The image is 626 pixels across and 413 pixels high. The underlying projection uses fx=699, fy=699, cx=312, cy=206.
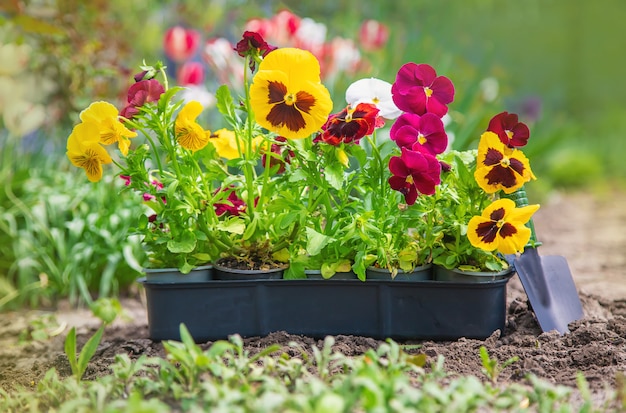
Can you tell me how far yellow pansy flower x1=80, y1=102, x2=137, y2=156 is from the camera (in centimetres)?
154

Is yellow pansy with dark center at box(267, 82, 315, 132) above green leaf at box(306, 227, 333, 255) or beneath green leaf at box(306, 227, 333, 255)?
above

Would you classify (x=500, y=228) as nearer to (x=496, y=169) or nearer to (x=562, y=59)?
(x=496, y=169)

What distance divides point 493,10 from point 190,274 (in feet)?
21.3

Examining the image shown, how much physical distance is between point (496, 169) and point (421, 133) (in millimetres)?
187

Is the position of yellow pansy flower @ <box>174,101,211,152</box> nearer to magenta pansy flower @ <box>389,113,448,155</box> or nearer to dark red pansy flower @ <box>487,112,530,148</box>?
magenta pansy flower @ <box>389,113,448,155</box>

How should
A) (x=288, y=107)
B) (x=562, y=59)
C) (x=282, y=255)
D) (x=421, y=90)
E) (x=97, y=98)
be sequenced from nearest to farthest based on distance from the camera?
(x=288, y=107)
(x=421, y=90)
(x=282, y=255)
(x=97, y=98)
(x=562, y=59)

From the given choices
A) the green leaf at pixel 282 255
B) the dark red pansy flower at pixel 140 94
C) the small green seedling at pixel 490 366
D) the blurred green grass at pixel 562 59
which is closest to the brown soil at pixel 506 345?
the small green seedling at pixel 490 366

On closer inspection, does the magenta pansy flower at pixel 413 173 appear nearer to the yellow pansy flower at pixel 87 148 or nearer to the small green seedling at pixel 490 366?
the small green seedling at pixel 490 366

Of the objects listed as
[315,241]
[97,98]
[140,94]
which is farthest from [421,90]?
[97,98]

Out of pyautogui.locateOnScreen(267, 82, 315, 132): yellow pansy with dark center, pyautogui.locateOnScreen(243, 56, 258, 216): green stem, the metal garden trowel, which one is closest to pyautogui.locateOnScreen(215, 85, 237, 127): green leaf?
pyautogui.locateOnScreen(243, 56, 258, 216): green stem

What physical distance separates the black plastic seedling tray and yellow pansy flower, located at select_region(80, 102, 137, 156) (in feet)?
1.17

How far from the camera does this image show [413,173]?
4.97 feet

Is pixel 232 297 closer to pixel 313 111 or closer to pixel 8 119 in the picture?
pixel 313 111

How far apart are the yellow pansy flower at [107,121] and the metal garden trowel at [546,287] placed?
0.95 meters
